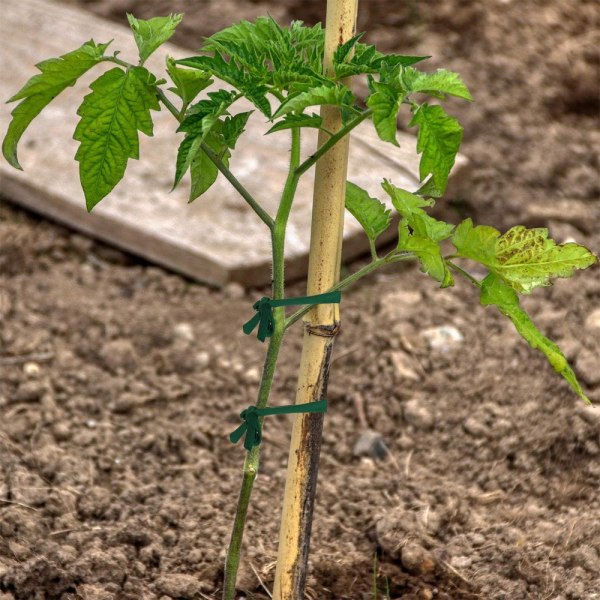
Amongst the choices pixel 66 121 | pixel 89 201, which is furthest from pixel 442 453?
pixel 66 121

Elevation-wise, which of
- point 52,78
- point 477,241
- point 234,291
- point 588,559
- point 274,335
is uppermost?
point 234,291

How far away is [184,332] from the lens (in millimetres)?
2658

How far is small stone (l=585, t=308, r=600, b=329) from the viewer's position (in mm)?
2469

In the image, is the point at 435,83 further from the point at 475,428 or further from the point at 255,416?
the point at 475,428

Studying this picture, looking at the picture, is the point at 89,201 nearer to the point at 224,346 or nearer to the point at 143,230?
the point at 224,346

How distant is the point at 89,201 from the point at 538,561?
1004mm

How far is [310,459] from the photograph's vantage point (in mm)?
1486

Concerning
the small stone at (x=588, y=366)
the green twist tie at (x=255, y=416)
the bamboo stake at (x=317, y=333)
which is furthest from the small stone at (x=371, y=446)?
the green twist tie at (x=255, y=416)

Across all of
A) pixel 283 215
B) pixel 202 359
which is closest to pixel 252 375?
pixel 202 359

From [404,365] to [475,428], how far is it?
300 millimetres

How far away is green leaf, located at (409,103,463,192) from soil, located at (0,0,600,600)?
0.85 meters

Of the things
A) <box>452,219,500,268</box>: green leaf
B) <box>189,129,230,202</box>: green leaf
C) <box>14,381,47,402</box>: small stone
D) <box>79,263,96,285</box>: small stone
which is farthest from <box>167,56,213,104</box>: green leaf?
<box>79,263,96,285</box>: small stone

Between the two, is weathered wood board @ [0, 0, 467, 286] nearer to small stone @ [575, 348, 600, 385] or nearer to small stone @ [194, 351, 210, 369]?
small stone @ [194, 351, 210, 369]

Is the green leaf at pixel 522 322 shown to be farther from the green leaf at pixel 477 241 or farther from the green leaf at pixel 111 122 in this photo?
the green leaf at pixel 111 122
